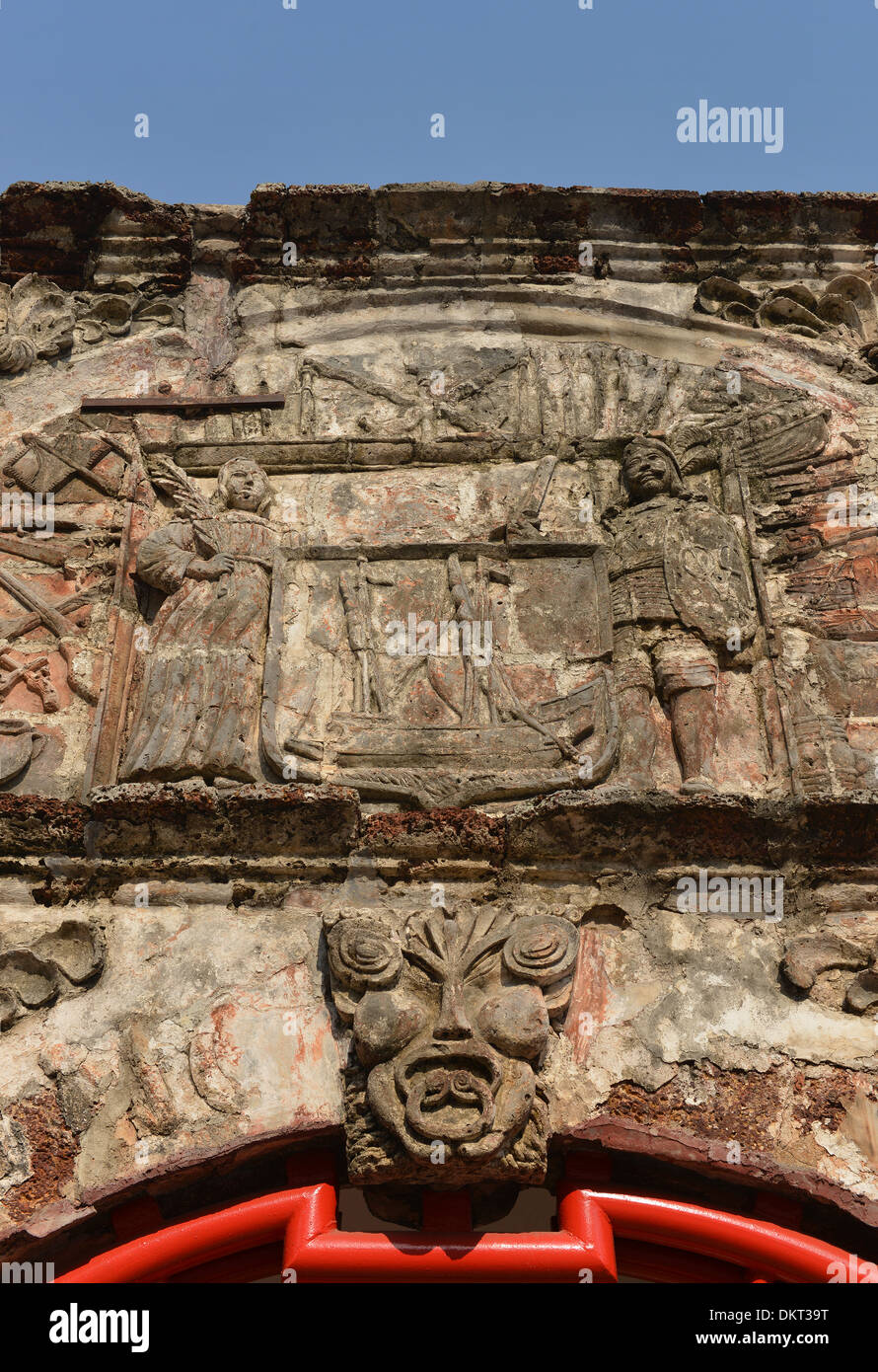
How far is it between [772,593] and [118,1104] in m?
3.37

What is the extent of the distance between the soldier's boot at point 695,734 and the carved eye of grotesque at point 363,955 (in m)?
1.31

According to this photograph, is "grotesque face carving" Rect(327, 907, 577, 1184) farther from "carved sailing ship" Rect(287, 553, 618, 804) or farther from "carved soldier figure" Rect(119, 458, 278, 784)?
"carved soldier figure" Rect(119, 458, 278, 784)

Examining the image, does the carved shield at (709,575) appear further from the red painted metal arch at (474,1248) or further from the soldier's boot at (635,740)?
the red painted metal arch at (474,1248)

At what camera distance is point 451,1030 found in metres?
4.63

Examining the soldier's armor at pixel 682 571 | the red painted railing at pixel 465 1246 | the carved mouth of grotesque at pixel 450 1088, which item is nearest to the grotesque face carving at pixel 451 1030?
the carved mouth of grotesque at pixel 450 1088

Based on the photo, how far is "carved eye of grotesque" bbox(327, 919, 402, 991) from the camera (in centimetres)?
482

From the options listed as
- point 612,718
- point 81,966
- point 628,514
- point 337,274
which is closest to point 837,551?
point 628,514

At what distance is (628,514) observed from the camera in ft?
21.0

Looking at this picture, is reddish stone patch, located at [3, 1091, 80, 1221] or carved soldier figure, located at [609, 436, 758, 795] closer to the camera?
reddish stone patch, located at [3, 1091, 80, 1221]

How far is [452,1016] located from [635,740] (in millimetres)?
1468

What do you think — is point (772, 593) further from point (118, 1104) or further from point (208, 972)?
point (118, 1104)

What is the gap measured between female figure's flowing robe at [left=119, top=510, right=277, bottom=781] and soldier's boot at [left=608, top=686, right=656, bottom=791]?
4.66 feet

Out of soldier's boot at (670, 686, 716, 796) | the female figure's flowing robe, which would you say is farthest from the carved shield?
the female figure's flowing robe

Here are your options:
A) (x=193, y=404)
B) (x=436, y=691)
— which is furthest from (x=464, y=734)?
(x=193, y=404)
